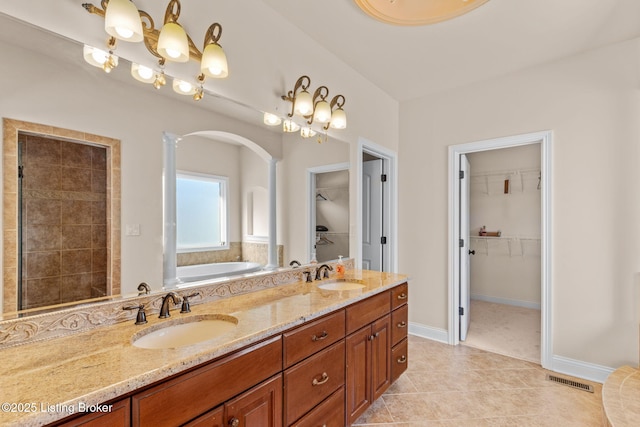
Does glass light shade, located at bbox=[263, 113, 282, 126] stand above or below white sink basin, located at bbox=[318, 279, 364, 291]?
above

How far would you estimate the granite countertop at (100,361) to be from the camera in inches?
29.2

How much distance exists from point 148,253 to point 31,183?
1.65 ft

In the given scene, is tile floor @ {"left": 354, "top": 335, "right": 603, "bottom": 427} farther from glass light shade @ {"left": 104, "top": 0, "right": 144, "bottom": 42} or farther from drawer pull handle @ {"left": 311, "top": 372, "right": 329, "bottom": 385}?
glass light shade @ {"left": 104, "top": 0, "right": 144, "bottom": 42}

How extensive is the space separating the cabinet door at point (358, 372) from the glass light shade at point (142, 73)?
1663 millimetres

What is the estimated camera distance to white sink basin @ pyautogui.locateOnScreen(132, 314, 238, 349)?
1.24m

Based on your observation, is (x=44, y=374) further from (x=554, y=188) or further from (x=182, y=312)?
(x=554, y=188)

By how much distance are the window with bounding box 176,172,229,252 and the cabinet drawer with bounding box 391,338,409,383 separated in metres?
1.44

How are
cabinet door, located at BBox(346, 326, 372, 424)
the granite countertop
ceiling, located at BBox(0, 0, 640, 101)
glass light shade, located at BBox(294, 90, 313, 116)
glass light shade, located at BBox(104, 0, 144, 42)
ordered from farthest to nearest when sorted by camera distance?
glass light shade, located at BBox(294, 90, 313, 116)
ceiling, located at BBox(0, 0, 640, 101)
cabinet door, located at BBox(346, 326, 372, 424)
glass light shade, located at BBox(104, 0, 144, 42)
the granite countertop

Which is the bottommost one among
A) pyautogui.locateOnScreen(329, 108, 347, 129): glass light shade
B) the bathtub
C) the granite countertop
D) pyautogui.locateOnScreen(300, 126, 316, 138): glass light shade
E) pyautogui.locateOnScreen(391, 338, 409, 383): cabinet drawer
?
pyautogui.locateOnScreen(391, 338, 409, 383): cabinet drawer

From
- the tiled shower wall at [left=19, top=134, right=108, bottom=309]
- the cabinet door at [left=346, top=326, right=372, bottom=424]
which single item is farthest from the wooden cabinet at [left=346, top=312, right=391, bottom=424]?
the tiled shower wall at [left=19, top=134, right=108, bottom=309]

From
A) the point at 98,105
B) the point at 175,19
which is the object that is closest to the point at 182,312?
the point at 98,105

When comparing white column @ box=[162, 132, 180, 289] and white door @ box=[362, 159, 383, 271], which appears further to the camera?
white door @ box=[362, 159, 383, 271]

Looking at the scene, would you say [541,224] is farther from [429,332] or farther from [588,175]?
[429,332]

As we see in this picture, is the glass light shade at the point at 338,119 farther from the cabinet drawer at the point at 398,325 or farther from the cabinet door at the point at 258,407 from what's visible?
the cabinet door at the point at 258,407
